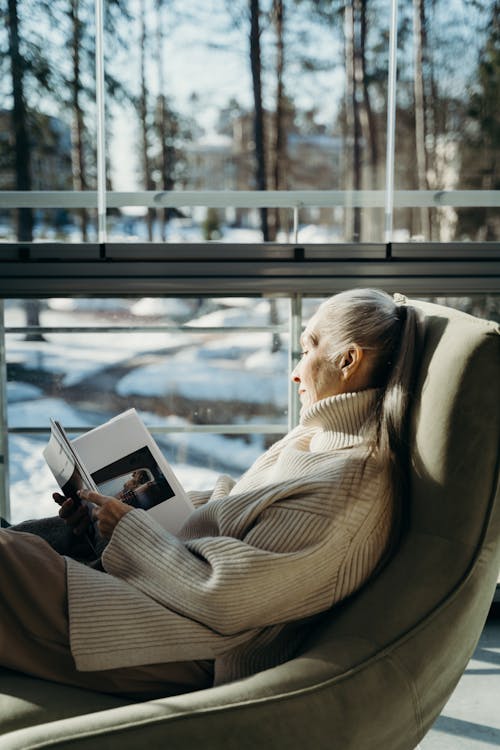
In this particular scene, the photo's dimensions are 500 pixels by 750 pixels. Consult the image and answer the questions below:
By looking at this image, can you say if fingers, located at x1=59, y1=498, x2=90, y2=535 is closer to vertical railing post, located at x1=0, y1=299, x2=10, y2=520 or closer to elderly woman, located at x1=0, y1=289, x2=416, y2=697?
elderly woman, located at x1=0, y1=289, x2=416, y2=697

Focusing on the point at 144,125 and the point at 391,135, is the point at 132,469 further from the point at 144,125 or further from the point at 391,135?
the point at 391,135

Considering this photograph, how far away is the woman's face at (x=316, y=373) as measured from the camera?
1.62 m

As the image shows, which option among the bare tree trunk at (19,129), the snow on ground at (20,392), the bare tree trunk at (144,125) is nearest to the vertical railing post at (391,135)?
the bare tree trunk at (144,125)

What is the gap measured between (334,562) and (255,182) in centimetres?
152

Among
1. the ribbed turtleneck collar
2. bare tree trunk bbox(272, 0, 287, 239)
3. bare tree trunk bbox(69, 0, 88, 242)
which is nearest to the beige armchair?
the ribbed turtleneck collar

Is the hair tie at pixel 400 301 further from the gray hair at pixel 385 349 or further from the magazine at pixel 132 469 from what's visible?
the magazine at pixel 132 469

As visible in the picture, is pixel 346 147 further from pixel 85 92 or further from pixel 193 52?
pixel 85 92

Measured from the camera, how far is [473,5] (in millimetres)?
2553

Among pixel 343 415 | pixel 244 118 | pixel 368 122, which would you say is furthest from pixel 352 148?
pixel 343 415

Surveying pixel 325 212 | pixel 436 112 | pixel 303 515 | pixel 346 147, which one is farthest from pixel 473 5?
pixel 303 515

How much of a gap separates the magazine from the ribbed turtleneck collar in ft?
1.23

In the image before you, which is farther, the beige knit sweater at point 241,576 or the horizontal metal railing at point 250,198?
the horizontal metal railing at point 250,198

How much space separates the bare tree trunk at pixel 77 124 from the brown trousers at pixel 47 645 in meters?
1.36

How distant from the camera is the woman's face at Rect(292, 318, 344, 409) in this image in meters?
1.62
